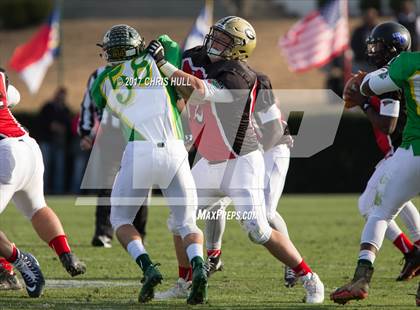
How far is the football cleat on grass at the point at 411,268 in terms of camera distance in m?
8.36

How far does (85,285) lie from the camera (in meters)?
7.86

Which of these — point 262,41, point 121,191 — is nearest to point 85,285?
point 121,191

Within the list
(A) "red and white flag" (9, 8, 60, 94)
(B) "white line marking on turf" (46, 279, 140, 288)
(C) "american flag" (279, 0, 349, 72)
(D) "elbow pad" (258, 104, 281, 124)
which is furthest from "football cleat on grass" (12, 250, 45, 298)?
(A) "red and white flag" (9, 8, 60, 94)

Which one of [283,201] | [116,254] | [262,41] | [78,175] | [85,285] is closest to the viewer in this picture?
[85,285]

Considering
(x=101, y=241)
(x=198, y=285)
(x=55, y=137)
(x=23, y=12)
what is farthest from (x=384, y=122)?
(x=23, y=12)

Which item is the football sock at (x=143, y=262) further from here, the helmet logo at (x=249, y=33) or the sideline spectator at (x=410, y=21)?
the sideline spectator at (x=410, y=21)

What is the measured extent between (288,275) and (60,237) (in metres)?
1.84

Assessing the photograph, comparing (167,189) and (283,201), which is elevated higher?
(167,189)

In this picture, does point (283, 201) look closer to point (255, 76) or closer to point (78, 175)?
point (78, 175)

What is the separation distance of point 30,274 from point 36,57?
13500 mm

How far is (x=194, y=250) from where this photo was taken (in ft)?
22.3

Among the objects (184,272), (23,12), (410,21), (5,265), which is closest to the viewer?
(184,272)

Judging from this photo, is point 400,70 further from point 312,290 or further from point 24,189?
point 24,189

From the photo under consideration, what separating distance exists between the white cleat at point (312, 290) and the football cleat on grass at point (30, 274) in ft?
6.05
